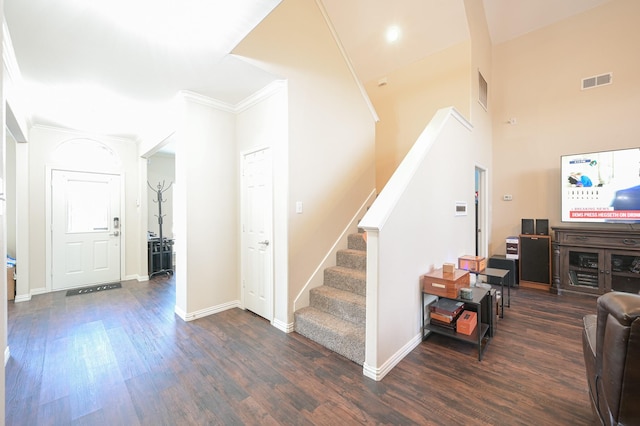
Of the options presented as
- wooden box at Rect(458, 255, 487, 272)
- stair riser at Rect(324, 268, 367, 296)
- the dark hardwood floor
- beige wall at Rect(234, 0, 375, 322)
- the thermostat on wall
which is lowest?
the dark hardwood floor

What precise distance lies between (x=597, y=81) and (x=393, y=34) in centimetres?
326

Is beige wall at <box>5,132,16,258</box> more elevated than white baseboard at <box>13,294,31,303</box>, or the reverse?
beige wall at <box>5,132,16,258</box>

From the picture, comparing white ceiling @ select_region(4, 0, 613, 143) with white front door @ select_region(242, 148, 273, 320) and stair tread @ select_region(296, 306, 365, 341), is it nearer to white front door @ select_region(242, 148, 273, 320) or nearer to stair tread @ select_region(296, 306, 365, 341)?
white front door @ select_region(242, 148, 273, 320)

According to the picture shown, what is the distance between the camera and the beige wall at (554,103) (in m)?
4.07

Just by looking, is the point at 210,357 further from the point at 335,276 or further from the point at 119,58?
the point at 119,58

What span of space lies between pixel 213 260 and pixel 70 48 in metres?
2.44

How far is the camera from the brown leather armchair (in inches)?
43.7

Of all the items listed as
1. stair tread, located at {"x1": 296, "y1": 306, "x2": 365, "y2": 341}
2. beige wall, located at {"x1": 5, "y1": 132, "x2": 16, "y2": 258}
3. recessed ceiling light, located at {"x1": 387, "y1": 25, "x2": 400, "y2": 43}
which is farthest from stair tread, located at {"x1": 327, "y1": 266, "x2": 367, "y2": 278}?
beige wall, located at {"x1": 5, "y1": 132, "x2": 16, "y2": 258}

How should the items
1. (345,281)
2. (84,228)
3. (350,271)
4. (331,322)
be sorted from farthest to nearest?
(84,228)
(350,271)
(345,281)
(331,322)

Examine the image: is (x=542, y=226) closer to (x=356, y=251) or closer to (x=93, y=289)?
(x=356, y=251)

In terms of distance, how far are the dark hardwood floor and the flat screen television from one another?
1.77 meters

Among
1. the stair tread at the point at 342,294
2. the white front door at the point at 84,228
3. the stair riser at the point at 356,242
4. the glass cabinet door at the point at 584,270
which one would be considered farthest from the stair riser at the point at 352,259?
the white front door at the point at 84,228

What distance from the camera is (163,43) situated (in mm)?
2301

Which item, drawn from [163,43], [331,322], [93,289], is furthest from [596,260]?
[93,289]
